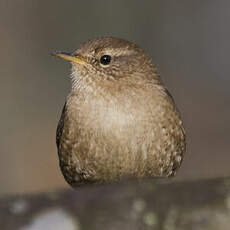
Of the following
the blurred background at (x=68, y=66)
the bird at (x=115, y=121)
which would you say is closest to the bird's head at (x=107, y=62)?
the bird at (x=115, y=121)

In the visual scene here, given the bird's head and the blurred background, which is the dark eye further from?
the blurred background

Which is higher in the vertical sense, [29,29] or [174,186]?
[174,186]

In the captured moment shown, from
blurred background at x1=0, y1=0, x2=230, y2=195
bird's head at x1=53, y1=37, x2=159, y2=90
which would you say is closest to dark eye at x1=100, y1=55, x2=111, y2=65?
bird's head at x1=53, y1=37, x2=159, y2=90

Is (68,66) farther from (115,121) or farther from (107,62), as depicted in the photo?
(115,121)

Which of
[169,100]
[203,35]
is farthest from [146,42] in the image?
[169,100]

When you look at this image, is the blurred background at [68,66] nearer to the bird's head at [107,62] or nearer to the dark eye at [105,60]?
the bird's head at [107,62]

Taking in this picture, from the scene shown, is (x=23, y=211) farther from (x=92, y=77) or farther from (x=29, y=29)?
(x=29, y=29)
